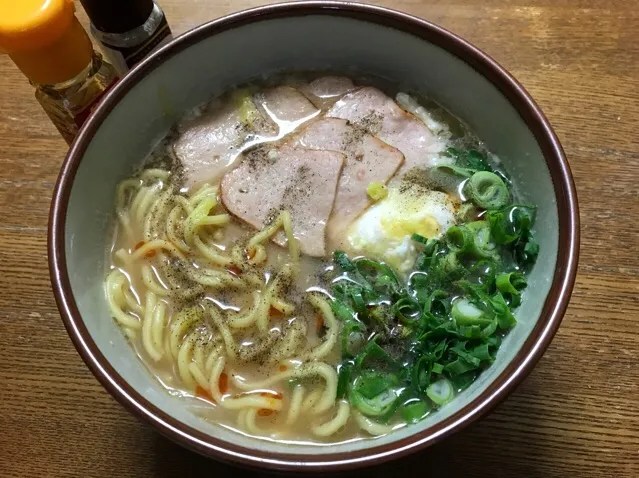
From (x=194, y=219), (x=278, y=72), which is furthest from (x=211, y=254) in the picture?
(x=278, y=72)

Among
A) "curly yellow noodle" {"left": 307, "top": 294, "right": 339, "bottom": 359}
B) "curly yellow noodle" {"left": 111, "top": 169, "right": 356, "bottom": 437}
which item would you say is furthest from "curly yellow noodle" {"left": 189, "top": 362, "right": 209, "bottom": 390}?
"curly yellow noodle" {"left": 307, "top": 294, "right": 339, "bottom": 359}

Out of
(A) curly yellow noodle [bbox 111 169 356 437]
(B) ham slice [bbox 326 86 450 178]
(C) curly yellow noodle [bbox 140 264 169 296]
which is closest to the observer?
(A) curly yellow noodle [bbox 111 169 356 437]

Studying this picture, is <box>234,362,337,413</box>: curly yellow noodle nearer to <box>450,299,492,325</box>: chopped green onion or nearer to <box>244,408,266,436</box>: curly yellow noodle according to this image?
<box>244,408,266,436</box>: curly yellow noodle

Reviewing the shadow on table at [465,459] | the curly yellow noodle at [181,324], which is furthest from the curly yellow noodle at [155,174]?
the shadow on table at [465,459]

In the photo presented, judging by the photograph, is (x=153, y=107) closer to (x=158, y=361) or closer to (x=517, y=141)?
(x=158, y=361)

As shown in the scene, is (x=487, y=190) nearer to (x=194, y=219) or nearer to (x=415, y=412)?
(x=415, y=412)

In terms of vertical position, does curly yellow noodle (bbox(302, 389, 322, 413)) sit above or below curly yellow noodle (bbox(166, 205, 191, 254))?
below

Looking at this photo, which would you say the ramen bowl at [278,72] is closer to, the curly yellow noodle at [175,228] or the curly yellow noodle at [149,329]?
the curly yellow noodle at [149,329]
